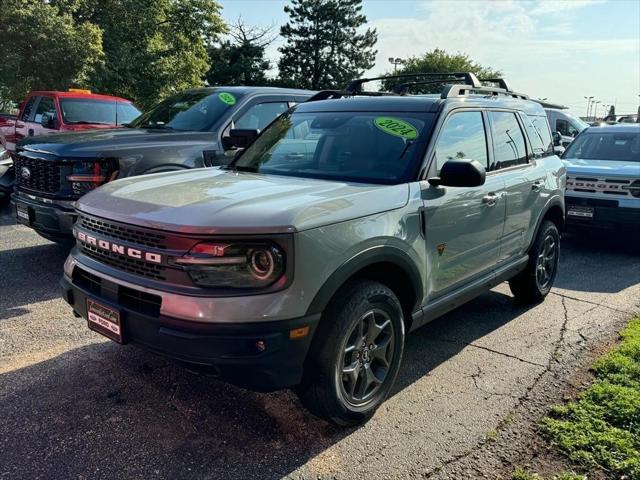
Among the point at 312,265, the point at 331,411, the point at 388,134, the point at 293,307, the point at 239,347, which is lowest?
the point at 331,411

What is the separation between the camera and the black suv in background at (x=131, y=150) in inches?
207

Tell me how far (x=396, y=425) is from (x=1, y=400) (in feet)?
7.79

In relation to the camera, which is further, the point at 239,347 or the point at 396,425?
the point at 396,425

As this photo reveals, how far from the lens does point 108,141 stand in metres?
5.57

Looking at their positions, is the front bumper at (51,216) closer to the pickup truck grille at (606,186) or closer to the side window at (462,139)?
the side window at (462,139)

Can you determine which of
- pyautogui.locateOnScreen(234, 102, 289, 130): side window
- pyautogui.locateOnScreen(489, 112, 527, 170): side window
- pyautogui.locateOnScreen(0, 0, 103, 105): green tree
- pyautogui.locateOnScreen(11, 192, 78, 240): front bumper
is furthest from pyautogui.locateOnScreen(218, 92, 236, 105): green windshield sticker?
pyautogui.locateOnScreen(0, 0, 103, 105): green tree

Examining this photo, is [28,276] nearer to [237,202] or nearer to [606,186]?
[237,202]

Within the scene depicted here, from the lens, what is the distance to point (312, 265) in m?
2.62

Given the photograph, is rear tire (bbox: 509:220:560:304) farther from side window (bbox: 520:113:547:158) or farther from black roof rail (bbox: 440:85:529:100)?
black roof rail (bbox: 440:85:529:100)

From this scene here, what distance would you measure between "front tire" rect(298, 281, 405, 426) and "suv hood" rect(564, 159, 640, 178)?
19.3 feet

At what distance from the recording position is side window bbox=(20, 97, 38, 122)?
11117 mm

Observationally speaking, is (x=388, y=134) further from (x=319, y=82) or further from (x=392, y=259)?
(x=319, y=82)

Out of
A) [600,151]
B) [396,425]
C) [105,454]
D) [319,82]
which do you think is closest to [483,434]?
[396,425]

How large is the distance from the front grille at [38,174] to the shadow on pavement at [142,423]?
2.14 meters
